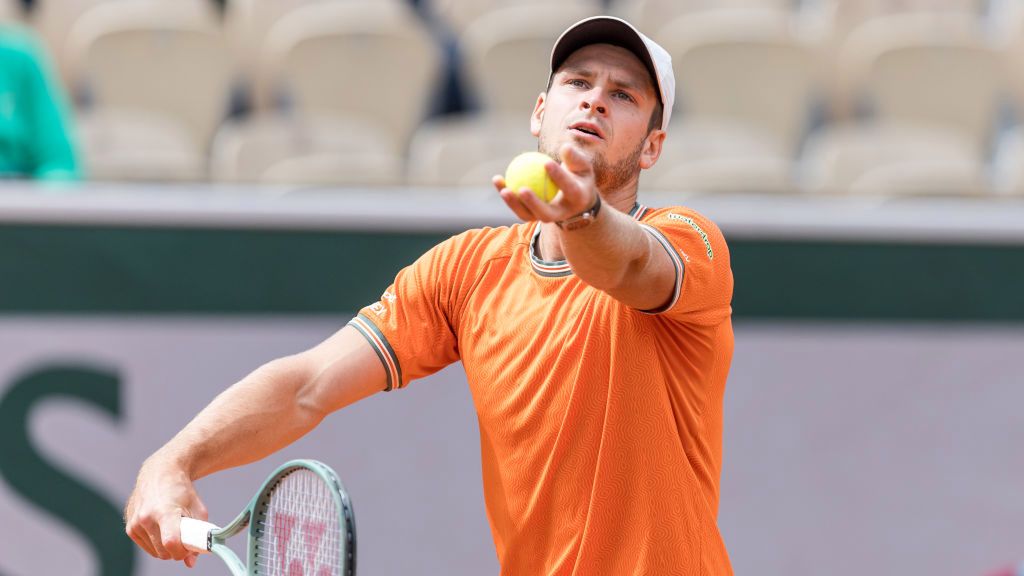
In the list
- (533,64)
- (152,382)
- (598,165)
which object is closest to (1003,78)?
(533,64)

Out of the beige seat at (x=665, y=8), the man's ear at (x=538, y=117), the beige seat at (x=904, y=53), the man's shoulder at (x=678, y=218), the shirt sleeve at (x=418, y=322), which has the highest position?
the beige seat at (x=665, y=8)

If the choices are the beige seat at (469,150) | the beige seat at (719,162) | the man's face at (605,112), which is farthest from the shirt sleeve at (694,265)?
the beige seat at (469,150)

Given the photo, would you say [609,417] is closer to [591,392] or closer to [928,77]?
[591,392]

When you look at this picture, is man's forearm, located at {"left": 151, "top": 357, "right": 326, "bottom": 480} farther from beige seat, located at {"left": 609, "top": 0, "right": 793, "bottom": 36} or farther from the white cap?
beige seat, located at {"left": 609, "top": 0, "right": 793, "bottom": 36}

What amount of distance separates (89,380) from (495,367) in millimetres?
1882

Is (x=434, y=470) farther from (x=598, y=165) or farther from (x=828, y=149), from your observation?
(x=828, y=149)

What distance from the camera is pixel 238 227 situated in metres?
3.89

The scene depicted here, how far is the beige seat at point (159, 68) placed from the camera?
5.52m

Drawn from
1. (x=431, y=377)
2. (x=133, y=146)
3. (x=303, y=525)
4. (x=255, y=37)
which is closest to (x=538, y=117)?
(x=303, y=525)

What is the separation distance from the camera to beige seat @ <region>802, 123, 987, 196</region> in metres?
4.94

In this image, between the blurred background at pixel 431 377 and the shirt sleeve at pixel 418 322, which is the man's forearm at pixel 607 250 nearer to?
the shirt sleeve at pixel 418 322

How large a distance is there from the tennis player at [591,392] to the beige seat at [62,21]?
147 inches

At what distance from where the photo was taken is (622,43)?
2.37 m

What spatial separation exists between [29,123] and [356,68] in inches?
61.0
